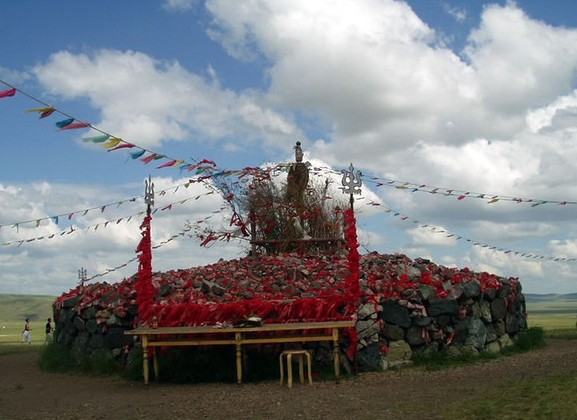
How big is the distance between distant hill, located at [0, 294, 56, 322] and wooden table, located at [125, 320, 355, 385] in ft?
517

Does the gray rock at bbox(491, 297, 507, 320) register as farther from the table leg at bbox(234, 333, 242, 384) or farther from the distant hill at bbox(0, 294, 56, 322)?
the distant hill at bbox(0, 294, 56, 322)

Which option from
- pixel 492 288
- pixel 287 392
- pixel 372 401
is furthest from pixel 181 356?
pixel 492 288

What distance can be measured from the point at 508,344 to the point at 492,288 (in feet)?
4.80

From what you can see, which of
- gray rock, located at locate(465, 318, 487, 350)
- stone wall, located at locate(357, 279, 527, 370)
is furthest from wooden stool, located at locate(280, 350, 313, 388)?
gray rock, located at locate(465, 318, 487, 350)

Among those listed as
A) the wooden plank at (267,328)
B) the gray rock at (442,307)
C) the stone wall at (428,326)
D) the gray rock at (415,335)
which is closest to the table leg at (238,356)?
the wooden plank at (267,328)

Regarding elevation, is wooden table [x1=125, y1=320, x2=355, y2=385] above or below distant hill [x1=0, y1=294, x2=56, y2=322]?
below

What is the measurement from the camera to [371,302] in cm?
1314

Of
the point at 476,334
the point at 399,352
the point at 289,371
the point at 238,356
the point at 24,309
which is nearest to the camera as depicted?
the point at 289,371

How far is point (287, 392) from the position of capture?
36.1 ft

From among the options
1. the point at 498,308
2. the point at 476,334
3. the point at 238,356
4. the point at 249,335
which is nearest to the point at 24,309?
the point at 498,308

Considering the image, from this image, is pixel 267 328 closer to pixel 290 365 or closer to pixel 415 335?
pixel 290 365

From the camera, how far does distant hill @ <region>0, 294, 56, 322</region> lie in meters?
162

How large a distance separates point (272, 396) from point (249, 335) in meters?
2.21

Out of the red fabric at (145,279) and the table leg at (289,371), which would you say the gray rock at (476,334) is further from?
the red fabric at (145,279)
